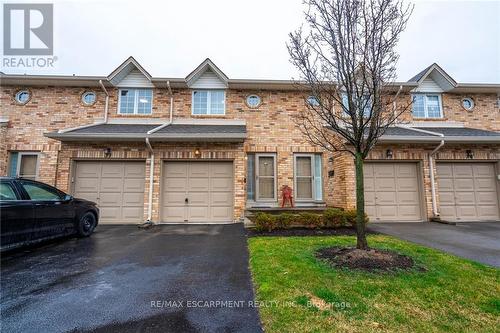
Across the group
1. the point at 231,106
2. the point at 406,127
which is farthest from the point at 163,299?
the point at 406,127

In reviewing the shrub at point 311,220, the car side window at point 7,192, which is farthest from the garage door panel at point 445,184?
the car side window at point 7,192

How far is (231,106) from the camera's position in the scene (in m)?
9.73

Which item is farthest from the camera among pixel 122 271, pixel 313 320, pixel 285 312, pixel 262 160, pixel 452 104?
pixel 452 104

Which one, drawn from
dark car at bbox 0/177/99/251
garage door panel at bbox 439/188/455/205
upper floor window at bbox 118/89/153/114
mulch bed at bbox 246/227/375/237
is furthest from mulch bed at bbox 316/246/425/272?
upper floor window at bbox 118/89/153/114

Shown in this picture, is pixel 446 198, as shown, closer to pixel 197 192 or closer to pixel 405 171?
pixel 405 171

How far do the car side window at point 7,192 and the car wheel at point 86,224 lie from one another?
1.80 m

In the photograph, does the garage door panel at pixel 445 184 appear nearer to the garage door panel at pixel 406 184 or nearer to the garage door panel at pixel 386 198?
the garage door panel at pixel 406 184

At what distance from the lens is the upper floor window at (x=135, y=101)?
31.8 ft

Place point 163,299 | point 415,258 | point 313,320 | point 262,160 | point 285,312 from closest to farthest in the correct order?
point 313,320 → point 285,312 → point 163,299 → point 415,258 → point 262,160

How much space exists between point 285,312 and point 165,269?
2.44 metres

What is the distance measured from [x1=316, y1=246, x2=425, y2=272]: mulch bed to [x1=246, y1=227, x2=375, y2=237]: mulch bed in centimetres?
198

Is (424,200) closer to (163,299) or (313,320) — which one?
(313,320)

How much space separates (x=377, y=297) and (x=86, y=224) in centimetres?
719

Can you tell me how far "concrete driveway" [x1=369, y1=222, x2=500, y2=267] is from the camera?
4.79 m
